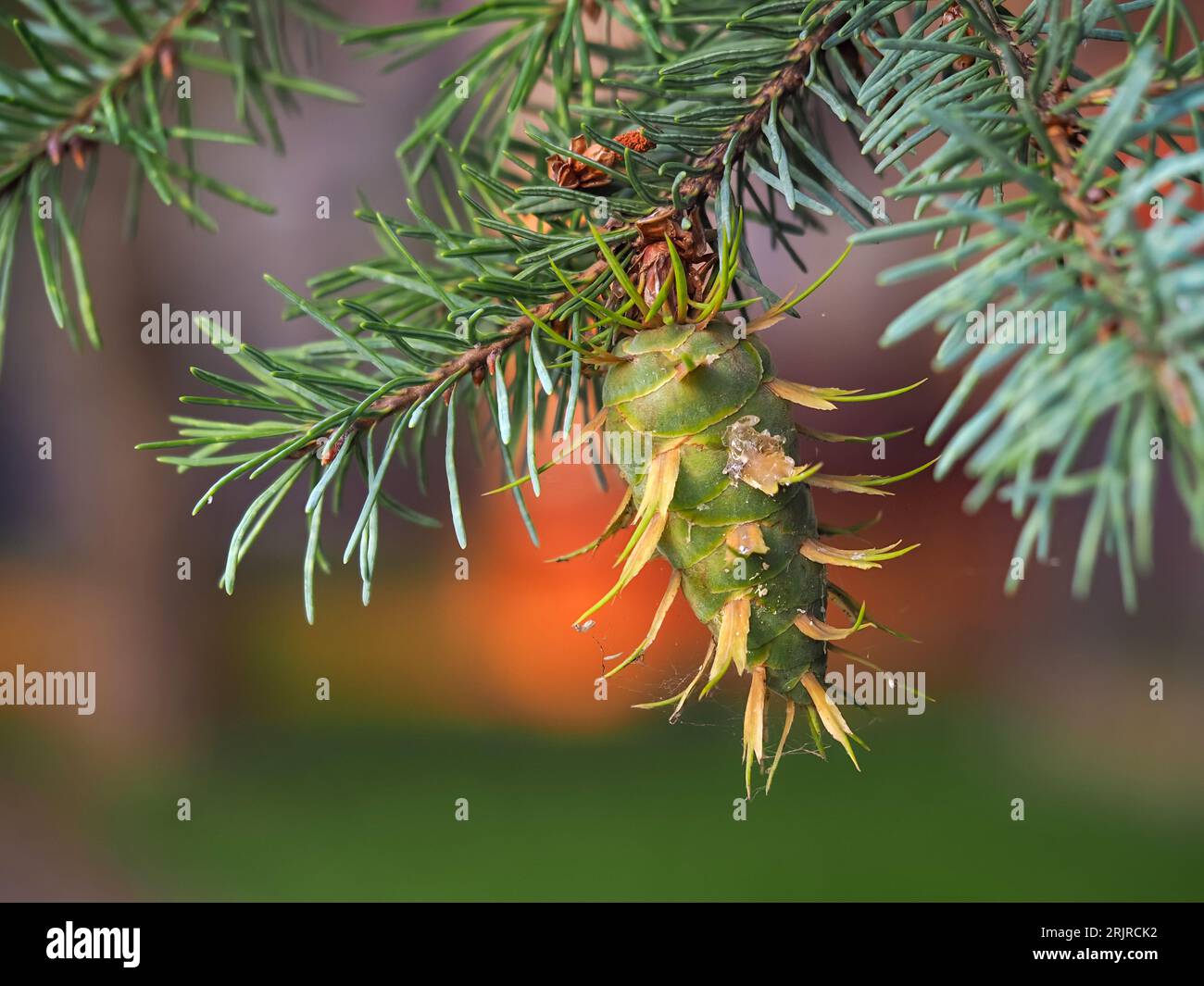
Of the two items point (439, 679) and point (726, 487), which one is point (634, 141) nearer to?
point (726, 487)

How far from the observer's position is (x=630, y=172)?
0.54 ft

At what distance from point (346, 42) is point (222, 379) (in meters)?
0.10

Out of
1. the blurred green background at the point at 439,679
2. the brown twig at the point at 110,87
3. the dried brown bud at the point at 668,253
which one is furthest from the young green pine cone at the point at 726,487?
the blurred green background at the point at 439,679

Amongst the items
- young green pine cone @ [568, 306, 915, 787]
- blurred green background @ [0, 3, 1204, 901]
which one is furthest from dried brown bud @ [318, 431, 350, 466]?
blurred green background @ [0, 3, 1204, 901]

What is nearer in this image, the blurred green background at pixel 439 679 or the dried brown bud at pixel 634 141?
the dried brown bud at pixel 634 141

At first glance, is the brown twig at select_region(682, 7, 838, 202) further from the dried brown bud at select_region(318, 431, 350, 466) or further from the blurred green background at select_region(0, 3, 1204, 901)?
the blurred green background at select_region(0, 3, 1204, 901)

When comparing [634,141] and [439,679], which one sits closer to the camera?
[634,141]

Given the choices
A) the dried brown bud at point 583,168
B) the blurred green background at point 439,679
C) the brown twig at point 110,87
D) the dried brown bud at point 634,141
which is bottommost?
the blurred green background at point 439,679

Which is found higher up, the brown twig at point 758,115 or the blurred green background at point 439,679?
the brown twig at point 758,115

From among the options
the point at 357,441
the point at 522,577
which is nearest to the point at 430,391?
the point at 357,441

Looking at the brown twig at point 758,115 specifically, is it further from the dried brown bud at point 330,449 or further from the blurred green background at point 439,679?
the blurred green background at point 439,679

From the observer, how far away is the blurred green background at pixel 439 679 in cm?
59

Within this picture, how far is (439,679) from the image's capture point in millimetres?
644

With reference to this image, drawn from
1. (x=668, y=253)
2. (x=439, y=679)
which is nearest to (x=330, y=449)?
(x=668, y=253)
